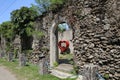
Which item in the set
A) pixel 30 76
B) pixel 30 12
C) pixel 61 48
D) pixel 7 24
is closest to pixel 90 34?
pixel 30 76

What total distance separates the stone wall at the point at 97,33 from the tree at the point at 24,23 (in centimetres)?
581

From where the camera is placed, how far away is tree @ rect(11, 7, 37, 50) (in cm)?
1755

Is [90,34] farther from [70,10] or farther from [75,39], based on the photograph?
[70,10]

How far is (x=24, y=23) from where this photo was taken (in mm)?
18312

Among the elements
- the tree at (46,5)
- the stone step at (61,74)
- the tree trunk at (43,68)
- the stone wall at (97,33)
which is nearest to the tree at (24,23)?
the tree at (46,5)

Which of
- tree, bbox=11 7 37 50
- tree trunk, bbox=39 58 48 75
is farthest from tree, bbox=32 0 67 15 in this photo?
tree trunk, bbox=39 58 48 75

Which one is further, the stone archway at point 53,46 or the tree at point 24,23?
the tree at point 24,23

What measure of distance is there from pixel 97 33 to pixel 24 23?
30.9 ft

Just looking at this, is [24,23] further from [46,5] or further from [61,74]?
[61,74]

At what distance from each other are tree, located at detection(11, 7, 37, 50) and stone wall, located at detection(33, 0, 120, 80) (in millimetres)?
5811

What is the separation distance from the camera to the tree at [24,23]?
57.6ft

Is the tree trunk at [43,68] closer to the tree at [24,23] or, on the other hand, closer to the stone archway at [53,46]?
the stone archway at [53,46]

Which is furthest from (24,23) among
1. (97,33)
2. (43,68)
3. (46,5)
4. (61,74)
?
(97,33)

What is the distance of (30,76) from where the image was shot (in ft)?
39.7
